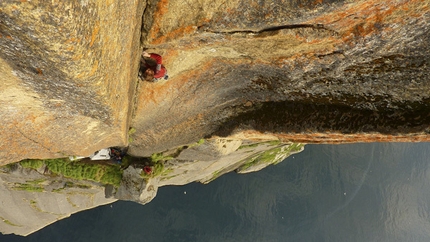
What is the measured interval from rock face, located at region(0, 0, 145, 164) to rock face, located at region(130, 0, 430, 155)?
1.99 ft

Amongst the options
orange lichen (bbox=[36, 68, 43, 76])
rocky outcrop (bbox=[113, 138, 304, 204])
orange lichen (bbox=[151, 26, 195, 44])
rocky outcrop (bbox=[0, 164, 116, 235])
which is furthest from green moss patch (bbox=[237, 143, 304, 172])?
orange lichen (bbox=[36, 68, 43, 76])

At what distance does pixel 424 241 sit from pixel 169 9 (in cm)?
2450

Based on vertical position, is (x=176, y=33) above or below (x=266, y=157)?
above

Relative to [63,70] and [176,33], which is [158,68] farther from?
[63,70]

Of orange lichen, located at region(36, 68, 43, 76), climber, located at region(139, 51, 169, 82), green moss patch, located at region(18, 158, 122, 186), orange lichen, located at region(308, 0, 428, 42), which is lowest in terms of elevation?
green moss patch, located at region(18, 158, 122, 186)

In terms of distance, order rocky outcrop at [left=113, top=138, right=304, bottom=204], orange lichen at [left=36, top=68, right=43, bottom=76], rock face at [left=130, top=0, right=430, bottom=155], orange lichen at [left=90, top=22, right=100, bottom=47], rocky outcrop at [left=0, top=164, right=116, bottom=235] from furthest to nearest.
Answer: rocky outcrop at [left=0, top=164, right=116, bottom=235], rocky outcrop at [left=113, top=138, right=304, bottom=204], rock face at [left=130, top=0, right=430, bottom=155], orange lichen at [left=36, top=68, right=43, bottom=76], orange lichen at [left=90, top=22, right=100, bottom=47]

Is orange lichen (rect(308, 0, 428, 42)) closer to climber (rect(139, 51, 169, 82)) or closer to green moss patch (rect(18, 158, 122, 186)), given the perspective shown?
climber (rect(139, 51, 169, 82))

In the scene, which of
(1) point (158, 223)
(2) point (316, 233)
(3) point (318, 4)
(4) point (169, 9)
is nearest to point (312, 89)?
(3) point (318, 4)

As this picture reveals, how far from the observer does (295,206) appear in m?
15.2

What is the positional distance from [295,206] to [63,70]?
14.4 meters

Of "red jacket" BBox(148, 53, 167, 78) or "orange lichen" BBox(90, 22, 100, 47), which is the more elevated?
"orange lichen" BBox(90, 22, 100, 47)

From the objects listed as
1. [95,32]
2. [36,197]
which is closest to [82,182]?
[36,197]

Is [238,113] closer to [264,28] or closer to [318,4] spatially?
[264,28]

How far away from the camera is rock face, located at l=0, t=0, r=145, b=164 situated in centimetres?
194
